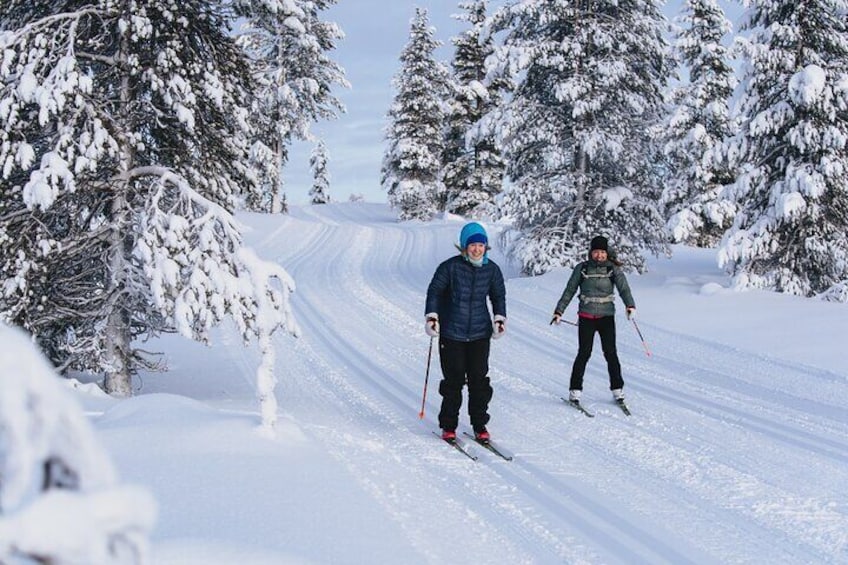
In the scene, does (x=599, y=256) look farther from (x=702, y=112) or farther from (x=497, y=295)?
(x=702, y=112)

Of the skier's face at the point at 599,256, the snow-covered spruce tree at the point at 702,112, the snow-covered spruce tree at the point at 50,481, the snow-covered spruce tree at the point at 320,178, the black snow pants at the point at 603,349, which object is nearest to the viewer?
the snow-covered spruce tree at the point at 50,481

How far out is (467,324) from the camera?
683cm

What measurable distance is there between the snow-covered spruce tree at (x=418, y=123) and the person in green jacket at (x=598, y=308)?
110 feet

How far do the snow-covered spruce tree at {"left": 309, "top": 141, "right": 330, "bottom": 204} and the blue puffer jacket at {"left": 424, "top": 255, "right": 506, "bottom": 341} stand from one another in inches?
2706

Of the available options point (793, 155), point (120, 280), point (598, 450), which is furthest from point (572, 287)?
point (793, 155)

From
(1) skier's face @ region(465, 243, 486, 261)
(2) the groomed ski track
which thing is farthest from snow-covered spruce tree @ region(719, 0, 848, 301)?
(1) skier's face @ region(465, 243, 486, 261)

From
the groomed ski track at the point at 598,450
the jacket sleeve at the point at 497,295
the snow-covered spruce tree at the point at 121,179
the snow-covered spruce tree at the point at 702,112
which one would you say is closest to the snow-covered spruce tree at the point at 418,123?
the snow-covered spruce tree at the point at 702,112

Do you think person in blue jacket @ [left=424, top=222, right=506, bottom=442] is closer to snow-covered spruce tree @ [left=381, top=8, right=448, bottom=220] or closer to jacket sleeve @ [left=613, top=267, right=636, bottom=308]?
jacket sleeve @ [left=613, top=267, right=636, bottom=308]

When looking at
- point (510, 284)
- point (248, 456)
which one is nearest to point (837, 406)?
point (248, 456)

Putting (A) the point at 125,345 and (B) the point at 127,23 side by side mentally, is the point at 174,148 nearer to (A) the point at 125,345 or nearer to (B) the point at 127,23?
(B) the point at 127,23

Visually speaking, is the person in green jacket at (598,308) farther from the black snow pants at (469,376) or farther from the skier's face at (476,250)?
the skier's face at (476,250)

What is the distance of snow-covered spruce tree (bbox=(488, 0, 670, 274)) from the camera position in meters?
17.2

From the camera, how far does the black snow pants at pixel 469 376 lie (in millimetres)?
6816

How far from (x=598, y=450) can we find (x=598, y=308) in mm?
2265
